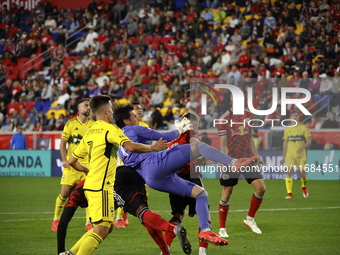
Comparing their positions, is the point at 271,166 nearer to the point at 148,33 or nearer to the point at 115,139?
the point at 148,33

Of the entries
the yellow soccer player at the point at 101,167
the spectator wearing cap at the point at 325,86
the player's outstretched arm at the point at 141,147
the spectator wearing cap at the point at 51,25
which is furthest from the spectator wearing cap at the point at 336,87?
the spectator wearing cap at the point at 51,25

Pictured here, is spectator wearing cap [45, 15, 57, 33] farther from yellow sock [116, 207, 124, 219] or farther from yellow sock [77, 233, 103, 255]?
yellow sock [77, 233, 103, 255]

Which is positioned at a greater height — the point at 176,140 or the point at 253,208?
the point at 176,140

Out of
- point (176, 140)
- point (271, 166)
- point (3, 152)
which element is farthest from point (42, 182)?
point (176, 140)

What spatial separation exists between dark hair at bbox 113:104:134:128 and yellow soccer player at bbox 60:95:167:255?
3.04ft

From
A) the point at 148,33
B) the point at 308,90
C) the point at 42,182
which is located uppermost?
the point at 148,33

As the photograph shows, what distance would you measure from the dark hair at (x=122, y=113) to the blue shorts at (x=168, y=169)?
62 cm

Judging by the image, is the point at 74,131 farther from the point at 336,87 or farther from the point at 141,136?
the point at 336,87

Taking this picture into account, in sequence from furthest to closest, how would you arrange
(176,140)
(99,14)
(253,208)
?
(99,14), (253,208), (176,140)

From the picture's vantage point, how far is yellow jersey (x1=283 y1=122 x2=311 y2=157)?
16297mm

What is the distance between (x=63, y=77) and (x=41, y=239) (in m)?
20.0

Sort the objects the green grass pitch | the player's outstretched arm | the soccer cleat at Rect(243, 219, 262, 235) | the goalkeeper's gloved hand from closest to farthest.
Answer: the player's outstretched arm < the goalkeeper's gloved hand < the green grass pitch < the soccer cleat at Rect(243, 219, 262, 235)

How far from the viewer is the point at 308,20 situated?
24938 millimetres

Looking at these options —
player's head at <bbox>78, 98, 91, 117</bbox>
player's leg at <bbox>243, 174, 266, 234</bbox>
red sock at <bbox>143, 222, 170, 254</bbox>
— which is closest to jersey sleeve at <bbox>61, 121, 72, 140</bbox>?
player's head at <bbox>78, 98, 91, 117</bbox>
